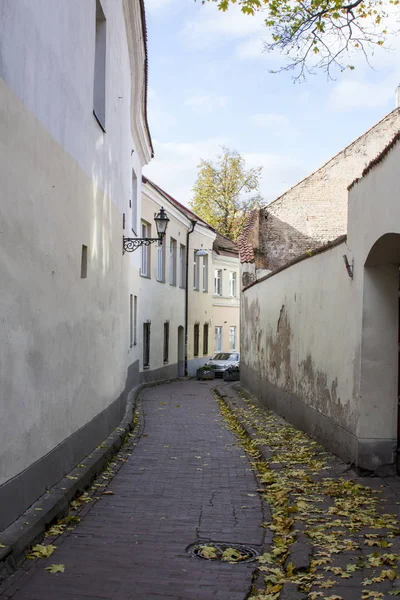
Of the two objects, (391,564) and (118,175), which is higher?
(118,175)

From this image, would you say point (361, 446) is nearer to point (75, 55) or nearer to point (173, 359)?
point (75, 55)

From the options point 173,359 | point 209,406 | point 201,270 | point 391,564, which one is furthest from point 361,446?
point 201,270

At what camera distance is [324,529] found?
579 cm

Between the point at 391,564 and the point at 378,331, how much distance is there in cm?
332

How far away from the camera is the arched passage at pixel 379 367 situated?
7.66 metres

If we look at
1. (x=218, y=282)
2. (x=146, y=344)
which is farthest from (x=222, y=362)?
(x=146, y=344)

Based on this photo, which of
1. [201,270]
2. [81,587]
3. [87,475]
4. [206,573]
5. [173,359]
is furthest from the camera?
[201,270]

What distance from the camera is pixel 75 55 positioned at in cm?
742

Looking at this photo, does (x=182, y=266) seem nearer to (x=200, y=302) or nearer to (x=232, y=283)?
(x=200, y=302)

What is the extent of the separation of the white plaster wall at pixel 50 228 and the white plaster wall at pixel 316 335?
10.5 feet

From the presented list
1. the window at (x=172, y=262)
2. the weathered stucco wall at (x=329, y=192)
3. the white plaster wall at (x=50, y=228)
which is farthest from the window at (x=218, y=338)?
the white plaster wall at (x=50, y=228)

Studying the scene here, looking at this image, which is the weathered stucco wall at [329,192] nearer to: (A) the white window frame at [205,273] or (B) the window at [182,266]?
(B) the window at [182,266]

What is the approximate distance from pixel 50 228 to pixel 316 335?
526 centimetres

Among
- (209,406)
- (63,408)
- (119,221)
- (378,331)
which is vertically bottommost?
(209,406)
